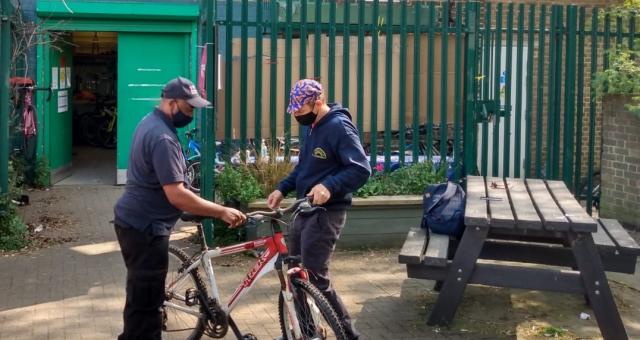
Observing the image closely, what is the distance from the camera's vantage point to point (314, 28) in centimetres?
865

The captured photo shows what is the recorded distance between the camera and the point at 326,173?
→ 5426 millimetres

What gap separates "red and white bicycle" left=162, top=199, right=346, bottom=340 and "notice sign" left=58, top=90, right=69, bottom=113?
7973 mm

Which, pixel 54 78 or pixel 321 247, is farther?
pixel 54 78

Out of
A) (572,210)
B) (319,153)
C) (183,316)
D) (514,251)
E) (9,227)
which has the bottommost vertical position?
(183,316)

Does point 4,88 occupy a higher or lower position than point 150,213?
higher

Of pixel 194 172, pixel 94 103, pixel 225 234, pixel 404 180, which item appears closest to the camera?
pixel 225 234

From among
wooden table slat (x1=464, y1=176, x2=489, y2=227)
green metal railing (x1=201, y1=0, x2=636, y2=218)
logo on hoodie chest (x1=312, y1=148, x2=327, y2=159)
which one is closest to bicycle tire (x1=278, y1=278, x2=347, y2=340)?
logo on hoodie chest (x1=312, y1=148, x2=327, y2=159)

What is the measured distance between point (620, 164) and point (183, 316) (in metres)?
6.40

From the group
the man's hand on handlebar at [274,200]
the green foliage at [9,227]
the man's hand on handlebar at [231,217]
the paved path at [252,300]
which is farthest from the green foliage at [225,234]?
the man's hand on handlebar at [231,217]

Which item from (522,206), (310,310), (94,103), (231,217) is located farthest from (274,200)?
(94,103)

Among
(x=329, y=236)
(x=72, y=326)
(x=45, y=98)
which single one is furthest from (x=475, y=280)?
(x=45, y=98)

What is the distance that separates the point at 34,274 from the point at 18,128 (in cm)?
428

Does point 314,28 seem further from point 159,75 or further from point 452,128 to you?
point 159,75

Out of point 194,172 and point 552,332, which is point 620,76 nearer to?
point 552,332
